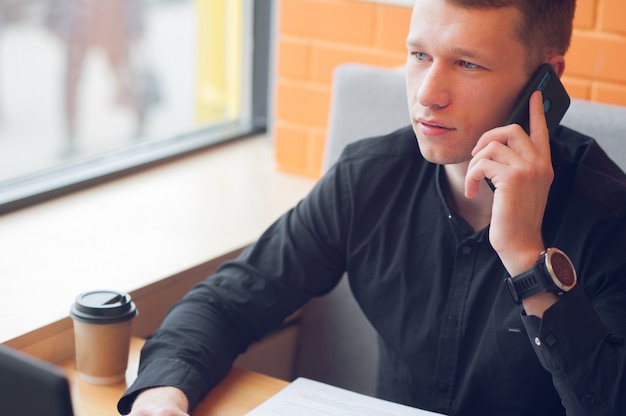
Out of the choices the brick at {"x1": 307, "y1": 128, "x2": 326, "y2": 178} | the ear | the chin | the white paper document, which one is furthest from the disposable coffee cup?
the brick at {"x1": 307, "y1": 128, "x2": 326, "y2": 178}

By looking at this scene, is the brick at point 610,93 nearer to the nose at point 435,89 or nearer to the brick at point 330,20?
the brick at point 330,20

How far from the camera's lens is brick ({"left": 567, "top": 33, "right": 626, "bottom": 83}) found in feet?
5.99

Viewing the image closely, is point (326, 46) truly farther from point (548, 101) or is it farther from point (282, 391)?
point (282, 391)

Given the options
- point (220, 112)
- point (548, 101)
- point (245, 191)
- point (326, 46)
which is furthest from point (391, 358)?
point (220, 112)

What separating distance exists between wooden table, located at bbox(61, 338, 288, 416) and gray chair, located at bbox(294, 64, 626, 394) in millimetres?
485

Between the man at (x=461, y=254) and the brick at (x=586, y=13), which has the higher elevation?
the brick at (x=586, y=13)

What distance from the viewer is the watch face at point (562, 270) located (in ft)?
3.89

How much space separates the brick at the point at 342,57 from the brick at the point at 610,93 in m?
0.44

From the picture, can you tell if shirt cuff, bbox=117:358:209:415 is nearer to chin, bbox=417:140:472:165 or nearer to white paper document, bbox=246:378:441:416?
white paper document, bbox=246:378:441:416

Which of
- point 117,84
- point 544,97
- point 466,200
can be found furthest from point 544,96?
point 117,84

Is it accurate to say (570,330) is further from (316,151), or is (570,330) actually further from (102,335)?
(316,151)

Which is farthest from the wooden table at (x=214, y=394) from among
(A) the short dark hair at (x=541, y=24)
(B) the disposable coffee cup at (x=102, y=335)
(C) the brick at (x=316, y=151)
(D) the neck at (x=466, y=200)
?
(C) the brick at (x=316, y=151)

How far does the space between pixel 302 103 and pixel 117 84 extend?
1.79m

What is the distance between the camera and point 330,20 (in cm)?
216
